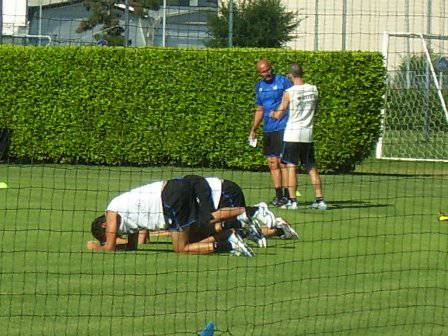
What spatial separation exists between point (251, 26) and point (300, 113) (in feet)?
32.9

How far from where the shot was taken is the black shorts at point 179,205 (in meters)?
11.4

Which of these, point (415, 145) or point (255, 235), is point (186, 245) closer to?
point (255, 235)

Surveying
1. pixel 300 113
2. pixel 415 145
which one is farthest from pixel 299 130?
pixel 415 145

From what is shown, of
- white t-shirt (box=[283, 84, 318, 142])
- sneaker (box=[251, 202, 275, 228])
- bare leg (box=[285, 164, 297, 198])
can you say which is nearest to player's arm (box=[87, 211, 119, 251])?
sneaker (box=[251, 202, 275, 228])

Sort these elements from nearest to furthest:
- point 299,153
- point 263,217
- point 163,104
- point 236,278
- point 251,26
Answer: point 236,278
point 263,217
point 299,153
point 163,104
point 251,26

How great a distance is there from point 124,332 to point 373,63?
539 inches

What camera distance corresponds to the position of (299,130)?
15.6 m

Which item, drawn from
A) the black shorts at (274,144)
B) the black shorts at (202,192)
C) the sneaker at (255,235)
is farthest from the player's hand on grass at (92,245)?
the black shorts at (274,144)

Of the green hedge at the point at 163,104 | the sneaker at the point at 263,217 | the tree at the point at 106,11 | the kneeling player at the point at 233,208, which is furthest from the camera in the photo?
the tree at the point at 106,11

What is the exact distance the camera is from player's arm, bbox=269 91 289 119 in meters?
15.6

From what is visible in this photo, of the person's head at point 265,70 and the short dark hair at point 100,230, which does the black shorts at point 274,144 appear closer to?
the person's head at point 265,70

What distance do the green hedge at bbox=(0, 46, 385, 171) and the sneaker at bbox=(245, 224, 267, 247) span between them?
9.38 meters

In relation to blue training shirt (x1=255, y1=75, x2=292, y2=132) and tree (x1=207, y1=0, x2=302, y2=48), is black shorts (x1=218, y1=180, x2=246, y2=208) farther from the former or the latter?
tree (x1=207, y1=0, x2=302, y2=48)

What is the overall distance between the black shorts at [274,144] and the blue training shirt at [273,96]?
0.07 meters
